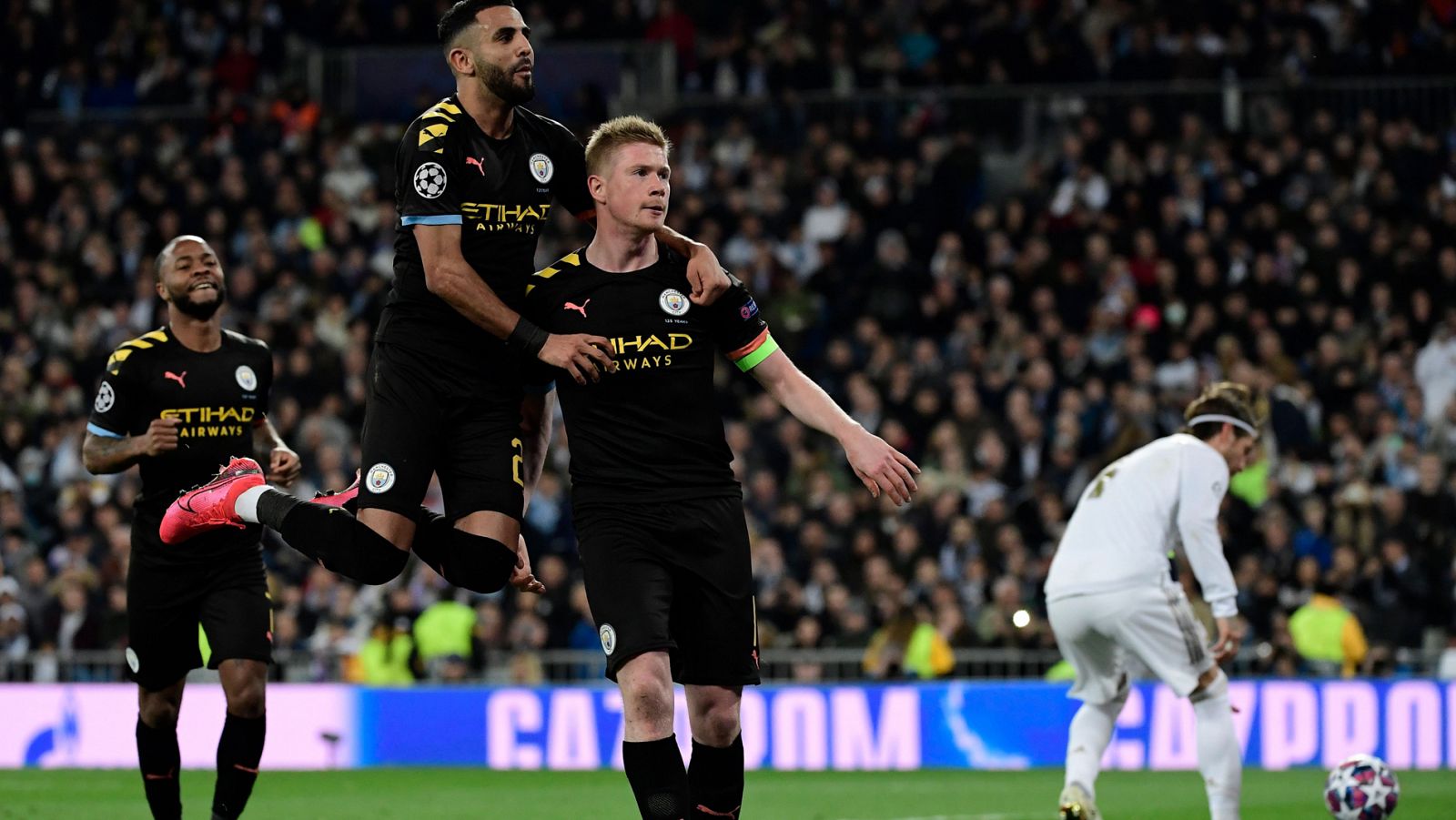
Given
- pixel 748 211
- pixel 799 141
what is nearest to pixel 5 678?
pixel 748 211

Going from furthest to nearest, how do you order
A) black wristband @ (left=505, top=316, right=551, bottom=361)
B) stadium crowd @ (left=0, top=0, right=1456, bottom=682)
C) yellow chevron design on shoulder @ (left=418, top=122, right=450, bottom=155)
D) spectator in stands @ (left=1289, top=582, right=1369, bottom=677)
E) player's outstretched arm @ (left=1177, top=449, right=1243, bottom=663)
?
stadium crowd @ (left=0, top=0, right=1456, bottom=682) → spectator in stands @ (left=1289, top=582, right=1369, bottom=677) → player's outstretched arm @ (left=1177, top=449, right=1243, bottom=663) → yellow chevron design on shoulder @ (left=418, top=122, right=450, bottom=155) → black wristband @ (left=505, top=316, right=551, bottom=361)

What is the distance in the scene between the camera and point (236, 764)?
9.13m

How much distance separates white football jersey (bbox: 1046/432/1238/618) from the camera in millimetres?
9039

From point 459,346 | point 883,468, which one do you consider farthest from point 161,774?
point 883,468

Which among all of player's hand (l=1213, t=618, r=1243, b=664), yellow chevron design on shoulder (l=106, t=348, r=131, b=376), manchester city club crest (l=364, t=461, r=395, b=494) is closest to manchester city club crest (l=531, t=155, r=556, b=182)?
manchester city club crest (l=364, t=461, r=395, b=494)

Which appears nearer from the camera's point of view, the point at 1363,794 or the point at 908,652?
the point at 1363,794

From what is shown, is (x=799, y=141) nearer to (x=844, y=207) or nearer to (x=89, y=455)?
(x=844, y=207)

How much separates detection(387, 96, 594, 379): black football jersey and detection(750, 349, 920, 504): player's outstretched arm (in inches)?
37.3

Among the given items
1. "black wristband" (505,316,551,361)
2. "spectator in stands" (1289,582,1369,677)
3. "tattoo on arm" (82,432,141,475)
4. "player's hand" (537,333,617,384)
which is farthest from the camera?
"spectator in stands" (1289,582,1369,677)

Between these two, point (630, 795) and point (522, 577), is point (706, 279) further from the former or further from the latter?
point (630, 795)

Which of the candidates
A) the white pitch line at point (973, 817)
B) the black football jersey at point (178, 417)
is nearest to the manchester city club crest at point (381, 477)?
the black football jersey at point (178, 417)

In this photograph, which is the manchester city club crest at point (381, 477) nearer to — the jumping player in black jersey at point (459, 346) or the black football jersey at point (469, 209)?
the jumping player in black jersey at point (459, 346)

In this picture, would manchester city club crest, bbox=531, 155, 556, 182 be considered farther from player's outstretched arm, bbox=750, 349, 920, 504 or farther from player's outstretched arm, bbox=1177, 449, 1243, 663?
player's outstretched arm, bbox=1177, 449, 1243, 663

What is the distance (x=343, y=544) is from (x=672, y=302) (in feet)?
4.89
